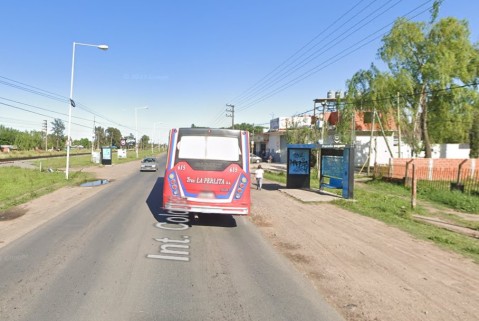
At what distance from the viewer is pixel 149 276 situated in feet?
18.9

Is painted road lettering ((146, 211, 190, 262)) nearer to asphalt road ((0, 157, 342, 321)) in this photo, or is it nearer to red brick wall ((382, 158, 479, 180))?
asphalt road ((0, 157, 342, 321))

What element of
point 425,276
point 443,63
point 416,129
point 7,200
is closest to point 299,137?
point 416,129

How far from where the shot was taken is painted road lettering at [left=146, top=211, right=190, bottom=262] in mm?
6918

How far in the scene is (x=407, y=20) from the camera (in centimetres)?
3306

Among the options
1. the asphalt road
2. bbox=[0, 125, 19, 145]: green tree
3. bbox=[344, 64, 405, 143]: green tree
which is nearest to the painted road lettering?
the asphalt road

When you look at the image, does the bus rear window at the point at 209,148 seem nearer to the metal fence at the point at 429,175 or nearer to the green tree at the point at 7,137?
the metal fence at the point at 429,175

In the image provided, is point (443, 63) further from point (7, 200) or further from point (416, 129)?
point (7, 200)

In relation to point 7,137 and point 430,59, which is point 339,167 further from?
point 7,137

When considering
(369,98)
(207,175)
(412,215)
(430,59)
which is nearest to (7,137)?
(369,98)

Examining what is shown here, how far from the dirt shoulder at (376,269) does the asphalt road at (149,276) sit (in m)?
0.48

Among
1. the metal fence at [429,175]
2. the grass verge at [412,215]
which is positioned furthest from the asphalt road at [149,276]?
the metal fence at [429,175]

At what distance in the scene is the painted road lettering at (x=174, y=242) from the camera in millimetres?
6918

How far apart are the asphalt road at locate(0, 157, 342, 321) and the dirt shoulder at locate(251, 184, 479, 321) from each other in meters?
0.48

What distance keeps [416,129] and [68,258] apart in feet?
120
